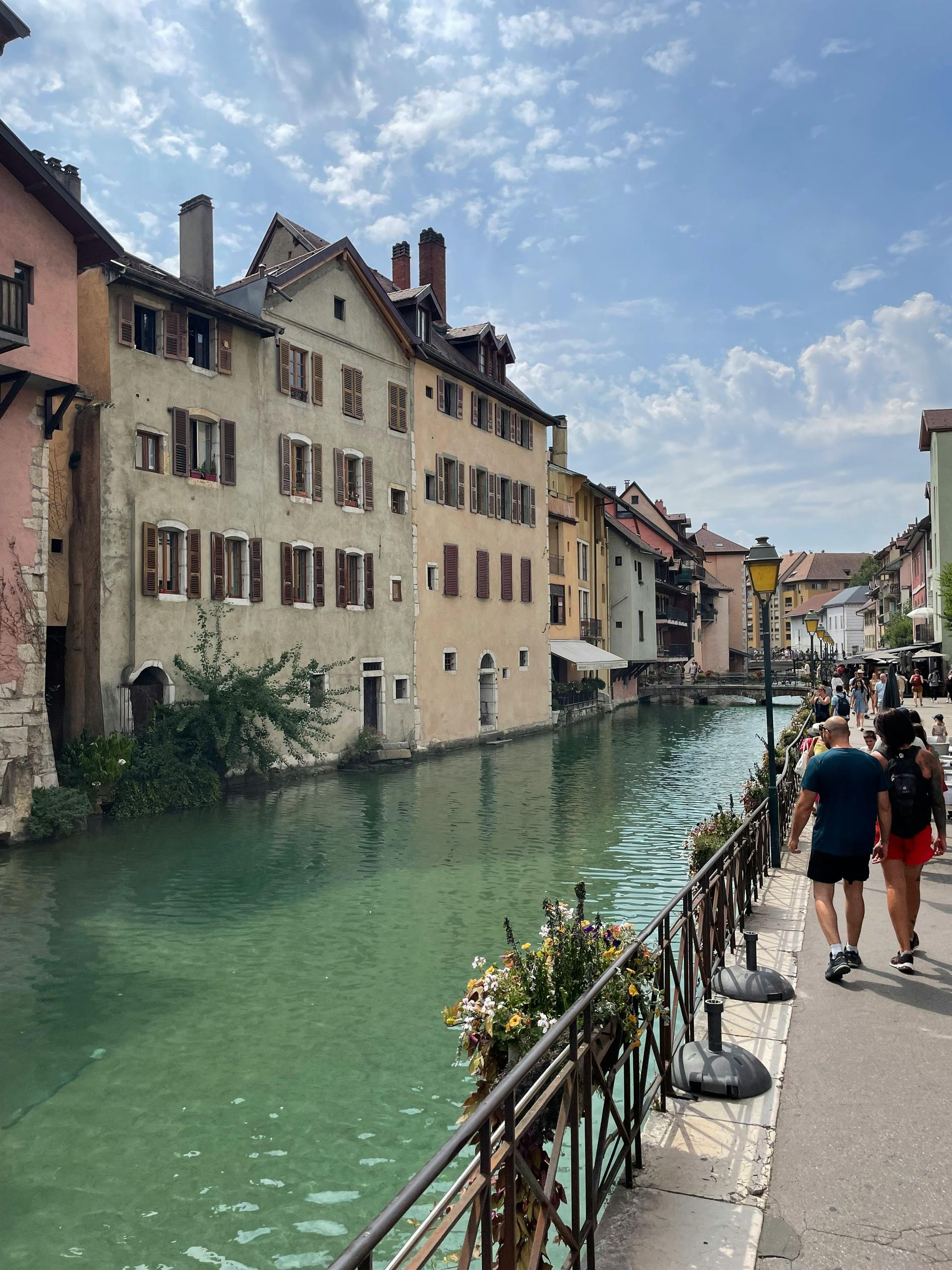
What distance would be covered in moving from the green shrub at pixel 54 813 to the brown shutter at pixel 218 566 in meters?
6.26

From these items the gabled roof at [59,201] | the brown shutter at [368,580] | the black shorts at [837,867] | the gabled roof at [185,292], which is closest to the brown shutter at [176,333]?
the gabled roof at [185,292]

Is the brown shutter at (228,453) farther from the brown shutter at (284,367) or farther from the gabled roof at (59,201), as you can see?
the gabled roof at (59,201)

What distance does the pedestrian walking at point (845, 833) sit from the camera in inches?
254

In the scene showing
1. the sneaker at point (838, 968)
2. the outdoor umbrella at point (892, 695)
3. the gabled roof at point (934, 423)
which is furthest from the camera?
the gabled roof at point (934, 423)

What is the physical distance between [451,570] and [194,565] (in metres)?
11.5

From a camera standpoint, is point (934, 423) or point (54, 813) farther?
point (934, 423)

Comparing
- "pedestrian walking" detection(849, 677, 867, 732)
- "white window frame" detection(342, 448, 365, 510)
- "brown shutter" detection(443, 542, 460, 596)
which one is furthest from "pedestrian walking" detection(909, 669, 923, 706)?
"white window frame" detection(342, 448, 365, 510)

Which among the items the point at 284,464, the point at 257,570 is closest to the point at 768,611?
the point at 257,570

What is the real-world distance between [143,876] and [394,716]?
15104mm

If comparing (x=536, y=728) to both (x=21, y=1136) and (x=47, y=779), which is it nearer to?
(x=47, y=779)

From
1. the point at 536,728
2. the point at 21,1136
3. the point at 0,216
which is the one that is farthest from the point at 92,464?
the point at 536,728

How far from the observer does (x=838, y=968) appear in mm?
6336

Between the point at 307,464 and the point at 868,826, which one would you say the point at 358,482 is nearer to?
the point at 307,464

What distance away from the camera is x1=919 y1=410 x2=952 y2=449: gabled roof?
152 feet
